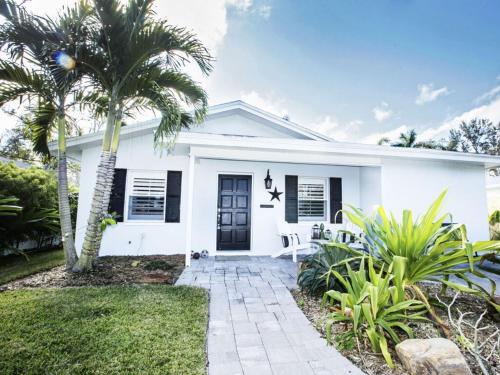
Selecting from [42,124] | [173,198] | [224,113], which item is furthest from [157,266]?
[224,113]

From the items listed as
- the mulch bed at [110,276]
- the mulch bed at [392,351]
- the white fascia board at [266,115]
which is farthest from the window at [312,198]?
the mulch bed at [110,276]

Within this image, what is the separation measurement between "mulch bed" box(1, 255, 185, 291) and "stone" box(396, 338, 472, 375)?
332 centimetres

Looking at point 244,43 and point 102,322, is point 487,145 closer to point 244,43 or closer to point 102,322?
point 244,43

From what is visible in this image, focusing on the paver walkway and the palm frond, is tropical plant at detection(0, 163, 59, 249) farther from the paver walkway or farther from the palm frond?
the paver walkway

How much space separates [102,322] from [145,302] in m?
0.59

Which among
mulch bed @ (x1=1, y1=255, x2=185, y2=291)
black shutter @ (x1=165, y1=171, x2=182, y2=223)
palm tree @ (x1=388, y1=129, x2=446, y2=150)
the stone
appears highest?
palm tree @ (x1=388, y1=129, x2=446, y2=150)

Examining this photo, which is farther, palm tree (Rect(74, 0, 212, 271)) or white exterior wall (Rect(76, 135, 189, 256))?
white exterior wall (Rect(76, 135, 189, 256))

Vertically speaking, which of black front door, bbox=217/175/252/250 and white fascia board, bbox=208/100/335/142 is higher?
white fascia board, bbox=208/100/335/142

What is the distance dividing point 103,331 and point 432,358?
9.24 feet

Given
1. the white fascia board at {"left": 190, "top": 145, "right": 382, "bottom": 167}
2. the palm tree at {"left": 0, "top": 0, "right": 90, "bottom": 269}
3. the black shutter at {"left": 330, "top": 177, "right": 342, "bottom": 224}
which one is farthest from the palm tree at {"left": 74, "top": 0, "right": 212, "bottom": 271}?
the black shutter at {"left": 330, "top": 177, "right": 342, "bottom": 224}

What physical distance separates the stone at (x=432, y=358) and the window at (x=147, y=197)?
5.67m

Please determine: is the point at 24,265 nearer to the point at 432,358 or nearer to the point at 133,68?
the point at 133,68

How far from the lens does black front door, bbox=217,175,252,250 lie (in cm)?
626

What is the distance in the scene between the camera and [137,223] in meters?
5.98
